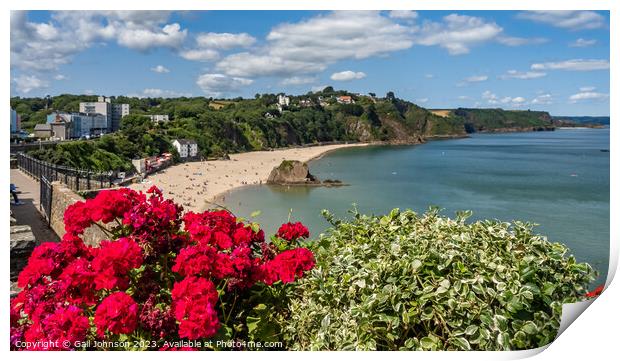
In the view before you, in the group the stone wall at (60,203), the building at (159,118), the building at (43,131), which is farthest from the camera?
the building at (159,118)

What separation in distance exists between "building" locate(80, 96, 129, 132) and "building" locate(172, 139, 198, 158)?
435 centimetres

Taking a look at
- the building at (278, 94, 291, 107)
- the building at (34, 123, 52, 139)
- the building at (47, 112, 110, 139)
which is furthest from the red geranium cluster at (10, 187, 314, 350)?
the building at (278, 94, 291, 107)

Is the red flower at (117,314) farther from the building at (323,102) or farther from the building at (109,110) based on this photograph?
the building at (323,102)

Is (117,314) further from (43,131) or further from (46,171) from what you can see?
(43,131)

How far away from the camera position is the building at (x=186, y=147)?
125 ft

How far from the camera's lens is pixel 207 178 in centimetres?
3216

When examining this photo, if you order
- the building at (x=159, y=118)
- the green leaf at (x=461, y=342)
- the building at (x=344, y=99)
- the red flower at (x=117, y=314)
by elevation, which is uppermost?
the building at (x=344, y=99)

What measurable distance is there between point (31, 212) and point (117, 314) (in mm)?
8841

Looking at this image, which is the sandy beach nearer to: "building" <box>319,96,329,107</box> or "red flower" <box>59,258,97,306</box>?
"red flower" <box>59,258,97,306</box>

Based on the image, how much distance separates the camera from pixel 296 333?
2.46 m

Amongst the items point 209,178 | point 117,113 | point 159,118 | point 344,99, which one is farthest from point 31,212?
point 344,99

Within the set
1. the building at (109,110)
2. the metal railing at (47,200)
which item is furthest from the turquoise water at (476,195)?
the building at (109,110)

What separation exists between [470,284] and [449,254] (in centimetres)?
16

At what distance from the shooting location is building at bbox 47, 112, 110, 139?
1510 cm
